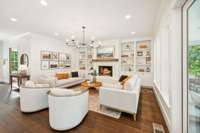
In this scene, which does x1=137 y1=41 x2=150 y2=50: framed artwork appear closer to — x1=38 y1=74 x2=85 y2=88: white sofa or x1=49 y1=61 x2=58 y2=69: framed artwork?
x1=38 y1=74 x2=85 y2=88: white sofa

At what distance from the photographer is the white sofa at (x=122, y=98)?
254 centimetres

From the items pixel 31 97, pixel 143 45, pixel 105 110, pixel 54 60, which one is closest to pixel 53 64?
pixel 54 60

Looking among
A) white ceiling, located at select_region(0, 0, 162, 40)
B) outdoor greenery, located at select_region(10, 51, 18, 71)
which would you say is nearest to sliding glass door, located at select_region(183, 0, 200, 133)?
white ceiling, located at select_region(0, 0, 162, 40)

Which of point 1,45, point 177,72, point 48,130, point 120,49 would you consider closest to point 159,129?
point 177,72

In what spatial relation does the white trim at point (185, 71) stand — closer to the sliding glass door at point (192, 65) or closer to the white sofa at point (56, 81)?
the sliding glass door at point (192, 65)

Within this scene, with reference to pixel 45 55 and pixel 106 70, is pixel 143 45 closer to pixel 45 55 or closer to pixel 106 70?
pixel 106 70

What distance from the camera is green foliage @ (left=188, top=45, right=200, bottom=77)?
148cm

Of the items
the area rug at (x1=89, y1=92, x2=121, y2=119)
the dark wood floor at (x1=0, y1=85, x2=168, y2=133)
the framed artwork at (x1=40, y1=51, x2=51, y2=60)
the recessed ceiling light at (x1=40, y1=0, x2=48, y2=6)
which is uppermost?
the recessed ceiling light at (x1=40, y1=0, x2=48, y2=6)

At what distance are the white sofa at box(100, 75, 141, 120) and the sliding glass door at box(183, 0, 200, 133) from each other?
1.02 m

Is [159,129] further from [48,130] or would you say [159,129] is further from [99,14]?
[99,14]

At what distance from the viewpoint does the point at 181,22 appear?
1.79 m

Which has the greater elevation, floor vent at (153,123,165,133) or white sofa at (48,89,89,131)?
white sofa at (48,89,89,131)

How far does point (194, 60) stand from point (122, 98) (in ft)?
5.40

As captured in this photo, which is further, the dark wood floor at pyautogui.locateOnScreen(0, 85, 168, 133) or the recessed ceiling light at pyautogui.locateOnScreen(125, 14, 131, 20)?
the recessed ceiling light at pyautogui.locateOnScreen(125, 14, 131, 20)
